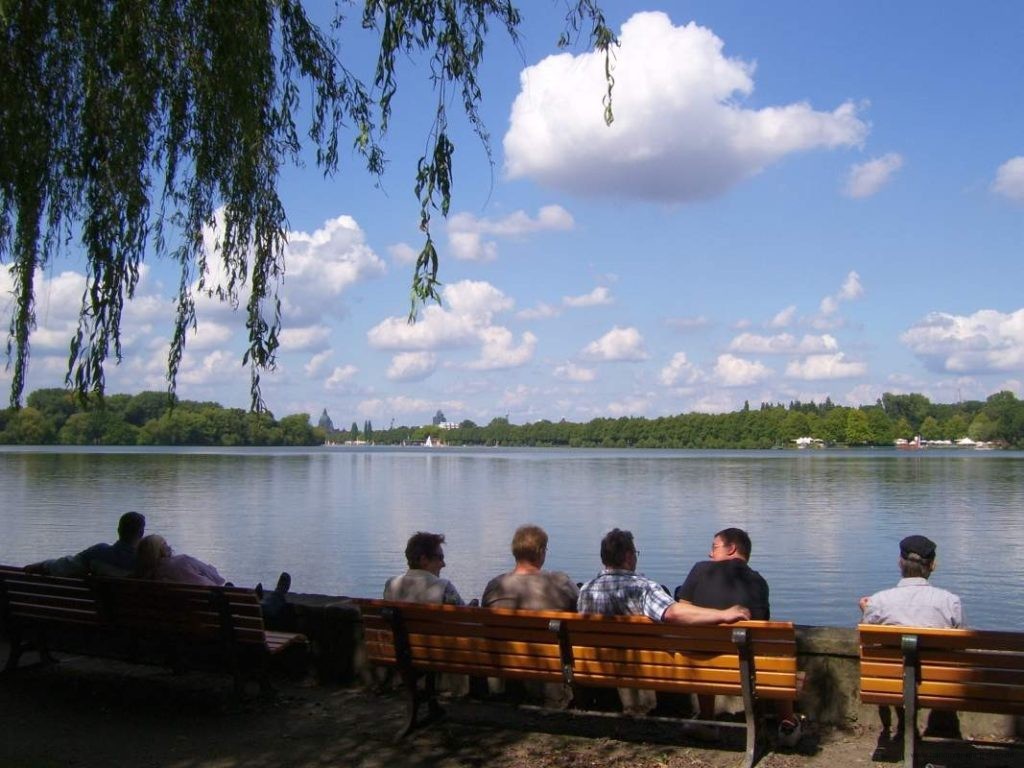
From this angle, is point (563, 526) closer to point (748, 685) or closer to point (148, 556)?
point (148, 556)

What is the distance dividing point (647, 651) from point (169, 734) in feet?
8.79

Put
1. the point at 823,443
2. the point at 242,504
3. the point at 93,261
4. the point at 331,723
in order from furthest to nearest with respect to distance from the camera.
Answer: the point at 823,443
the point at 242,504
the point at 93,261
the point at 331,723

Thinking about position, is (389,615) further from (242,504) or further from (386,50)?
(242,504)

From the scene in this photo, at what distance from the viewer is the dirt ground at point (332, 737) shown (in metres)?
5.11

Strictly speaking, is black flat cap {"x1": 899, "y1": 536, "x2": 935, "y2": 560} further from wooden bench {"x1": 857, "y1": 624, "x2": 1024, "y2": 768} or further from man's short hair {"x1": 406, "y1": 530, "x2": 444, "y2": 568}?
man's short hair {"x1": 406, "y1": 530, "x2": 444, "y2": 568}

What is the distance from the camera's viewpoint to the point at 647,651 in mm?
5105

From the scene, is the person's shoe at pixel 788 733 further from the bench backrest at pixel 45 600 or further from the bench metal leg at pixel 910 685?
the bench backrest at pixel 45 600

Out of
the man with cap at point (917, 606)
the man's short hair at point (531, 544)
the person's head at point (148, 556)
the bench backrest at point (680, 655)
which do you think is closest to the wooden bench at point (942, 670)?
the bench backrest at point (680, 655)

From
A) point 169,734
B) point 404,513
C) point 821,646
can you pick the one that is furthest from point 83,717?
point 404,513

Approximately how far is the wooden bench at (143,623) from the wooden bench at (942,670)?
11.1 feet

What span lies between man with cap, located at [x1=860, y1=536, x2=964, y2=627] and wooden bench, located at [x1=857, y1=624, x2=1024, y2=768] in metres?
0.49

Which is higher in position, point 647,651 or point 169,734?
point 647,651

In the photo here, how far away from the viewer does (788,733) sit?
5188 mm

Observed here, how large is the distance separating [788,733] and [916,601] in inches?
37.6
